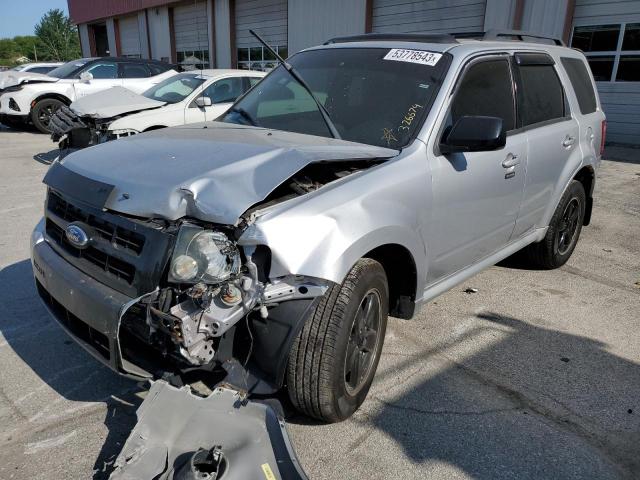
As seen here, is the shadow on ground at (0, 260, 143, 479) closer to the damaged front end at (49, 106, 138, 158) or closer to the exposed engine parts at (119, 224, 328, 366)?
the exposed engine parts at (119, 224, 328, 366)

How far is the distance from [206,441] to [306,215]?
3.32ft

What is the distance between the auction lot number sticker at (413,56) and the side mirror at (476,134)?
58 cm

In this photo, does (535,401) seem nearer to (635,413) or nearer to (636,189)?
(635,413)

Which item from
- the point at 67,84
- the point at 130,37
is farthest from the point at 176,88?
the point at 130,37

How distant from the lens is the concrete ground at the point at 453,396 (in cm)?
250

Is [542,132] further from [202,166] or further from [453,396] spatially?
[202,166]

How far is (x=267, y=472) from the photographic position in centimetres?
205

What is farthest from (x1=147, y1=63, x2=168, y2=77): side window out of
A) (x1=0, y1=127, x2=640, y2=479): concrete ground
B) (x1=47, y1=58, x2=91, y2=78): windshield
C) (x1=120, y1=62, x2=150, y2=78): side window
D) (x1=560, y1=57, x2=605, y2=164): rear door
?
(x1=560, y1=57, x2=605, y2=164): rear door

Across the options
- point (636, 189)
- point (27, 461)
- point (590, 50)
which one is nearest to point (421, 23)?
point (590, 50)

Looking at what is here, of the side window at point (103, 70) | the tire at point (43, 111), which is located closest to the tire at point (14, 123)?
the tire at point (43, 111)

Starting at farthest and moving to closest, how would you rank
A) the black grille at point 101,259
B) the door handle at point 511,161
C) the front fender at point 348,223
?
the door handle at point 511,161 < the black grille at point 101,259 < the front fender at point 348,223

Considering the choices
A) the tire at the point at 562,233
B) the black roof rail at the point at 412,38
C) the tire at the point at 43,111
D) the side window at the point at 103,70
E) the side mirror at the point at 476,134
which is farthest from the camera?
the side window at the point at 103,70

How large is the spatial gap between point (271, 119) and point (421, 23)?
11.7m

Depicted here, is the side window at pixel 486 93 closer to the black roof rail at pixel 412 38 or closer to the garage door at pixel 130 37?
the black roof rail at pixel 412 38
